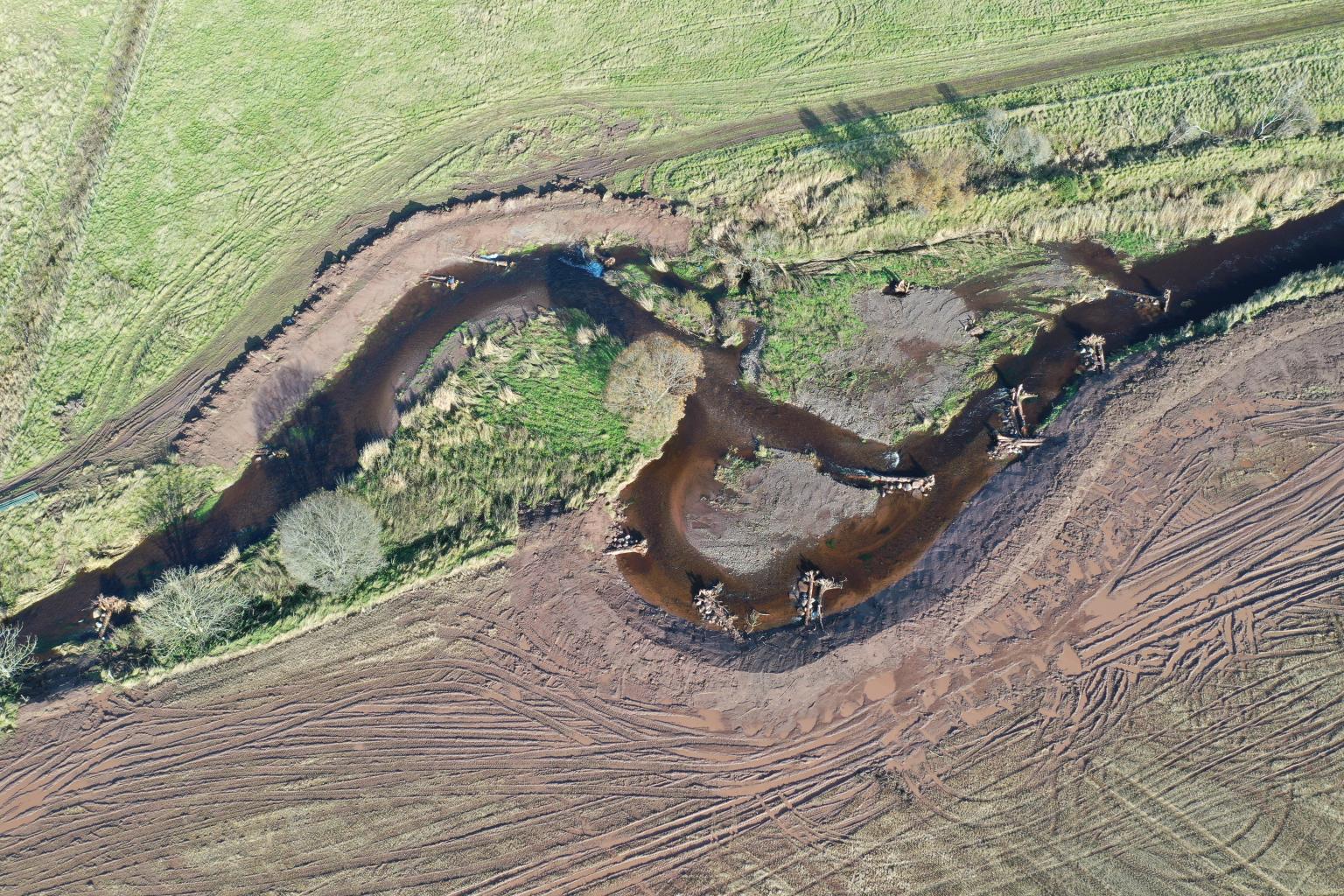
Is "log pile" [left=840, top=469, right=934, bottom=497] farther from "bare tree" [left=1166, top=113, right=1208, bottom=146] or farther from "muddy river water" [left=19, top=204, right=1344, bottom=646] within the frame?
"bare tree" [left=1166, top=113, right=1208, bottom=146]

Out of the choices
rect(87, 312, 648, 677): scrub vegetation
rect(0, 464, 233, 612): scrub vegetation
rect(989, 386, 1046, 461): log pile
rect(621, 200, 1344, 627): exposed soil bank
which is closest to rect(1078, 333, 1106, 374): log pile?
rect(621, 200, 1344, 627): exposed soil bank

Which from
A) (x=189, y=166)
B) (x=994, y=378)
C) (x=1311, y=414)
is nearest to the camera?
(x=1311, y=414)

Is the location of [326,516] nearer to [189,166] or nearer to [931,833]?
[931,833]

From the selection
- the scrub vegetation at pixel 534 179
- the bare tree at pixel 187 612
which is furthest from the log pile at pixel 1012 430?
the bare tree at pixel 187 612

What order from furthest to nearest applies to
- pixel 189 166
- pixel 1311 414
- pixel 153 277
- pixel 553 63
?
pixel 553 63 < pixel 189 166 < pixel 153 277 < pixel 1311 414

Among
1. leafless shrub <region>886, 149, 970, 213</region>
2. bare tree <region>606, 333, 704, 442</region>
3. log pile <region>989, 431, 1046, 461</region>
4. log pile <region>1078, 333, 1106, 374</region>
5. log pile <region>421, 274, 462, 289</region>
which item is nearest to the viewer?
log pile <region>989, 431, 1046, 461</region>

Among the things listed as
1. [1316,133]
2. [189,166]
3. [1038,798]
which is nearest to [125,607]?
[189,166]

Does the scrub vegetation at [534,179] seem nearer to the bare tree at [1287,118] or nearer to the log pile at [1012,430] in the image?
the bare tree at [1287,118]
